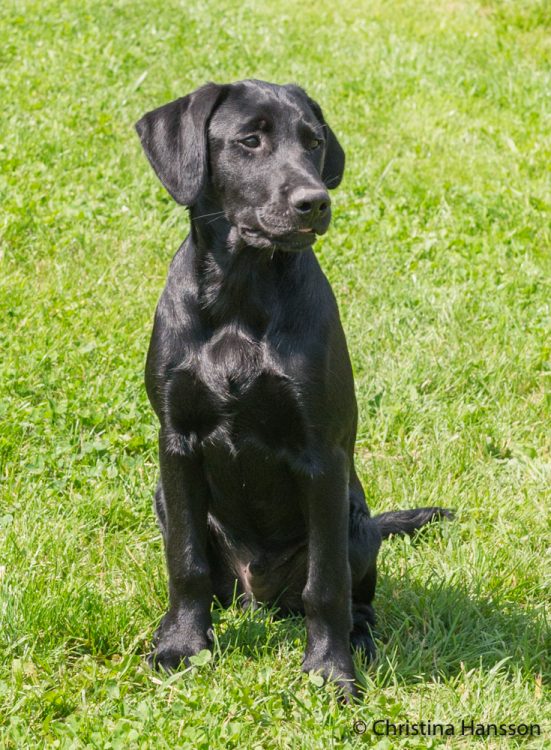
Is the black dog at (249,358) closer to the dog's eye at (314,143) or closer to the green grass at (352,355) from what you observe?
the dog's eye at (314,143)

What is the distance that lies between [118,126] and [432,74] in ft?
9.35

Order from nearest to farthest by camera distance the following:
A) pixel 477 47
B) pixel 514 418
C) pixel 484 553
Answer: pixel 484 553
pixel 514 418
pixel 477 47

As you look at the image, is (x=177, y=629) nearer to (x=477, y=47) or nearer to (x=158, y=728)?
(x=158, y=728)

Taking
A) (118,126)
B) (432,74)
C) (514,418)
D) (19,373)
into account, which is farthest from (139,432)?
(432,74)

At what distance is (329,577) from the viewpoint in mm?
3367

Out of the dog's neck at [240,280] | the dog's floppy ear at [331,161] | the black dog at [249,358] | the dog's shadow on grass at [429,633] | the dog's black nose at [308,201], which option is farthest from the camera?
the dog's floppy ear at [331,161]

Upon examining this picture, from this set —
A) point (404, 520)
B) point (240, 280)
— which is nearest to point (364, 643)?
point (404, 520)

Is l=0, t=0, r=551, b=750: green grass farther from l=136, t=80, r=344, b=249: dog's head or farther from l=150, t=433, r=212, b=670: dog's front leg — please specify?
l=136, t=80, r=344, b=249: dog's head

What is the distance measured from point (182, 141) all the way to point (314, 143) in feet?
1.40

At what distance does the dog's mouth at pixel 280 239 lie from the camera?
3.17 metres

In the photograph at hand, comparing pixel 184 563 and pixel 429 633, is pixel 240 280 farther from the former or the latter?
pixel 429 633

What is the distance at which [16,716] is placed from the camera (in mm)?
3078

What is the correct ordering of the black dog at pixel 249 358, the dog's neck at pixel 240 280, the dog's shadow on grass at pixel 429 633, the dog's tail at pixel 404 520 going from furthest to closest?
the dog's tail at pixel 404 520 < the dog's shadow on grass at pixel 429 633 < the dog's neck at pixel 240 280 < the black dog at pixel 249 358

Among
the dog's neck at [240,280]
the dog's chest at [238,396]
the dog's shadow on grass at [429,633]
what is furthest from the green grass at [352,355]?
the dog's neck at [240,280]
